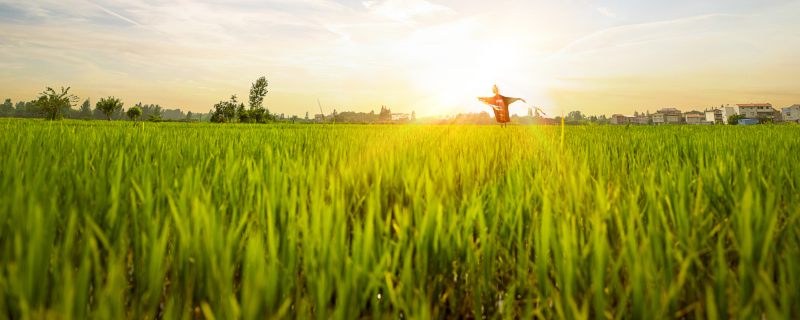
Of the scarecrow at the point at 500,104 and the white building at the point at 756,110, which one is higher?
A: the white building at the point at 756,110

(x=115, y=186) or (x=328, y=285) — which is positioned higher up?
(x=115, y=186)

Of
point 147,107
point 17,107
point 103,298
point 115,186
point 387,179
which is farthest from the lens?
point 147,107

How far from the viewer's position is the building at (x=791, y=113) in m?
99.9

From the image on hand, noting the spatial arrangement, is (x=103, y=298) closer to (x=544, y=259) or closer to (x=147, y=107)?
(x=544, y=259)

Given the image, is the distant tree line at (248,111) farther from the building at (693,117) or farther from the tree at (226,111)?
the building at (693,117)

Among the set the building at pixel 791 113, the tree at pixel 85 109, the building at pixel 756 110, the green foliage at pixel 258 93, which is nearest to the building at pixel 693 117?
the building at pixel 756 110

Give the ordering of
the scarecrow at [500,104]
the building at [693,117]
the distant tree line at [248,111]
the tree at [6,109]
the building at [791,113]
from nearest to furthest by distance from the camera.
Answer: the scarecrow at [500,104]
the distant tree line at [248,111]
the building at [791,113]
the building at [693,117]
the tree at [6,109]

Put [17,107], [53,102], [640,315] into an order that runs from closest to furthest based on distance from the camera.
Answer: [640,315]
[53,102]
[17,107]

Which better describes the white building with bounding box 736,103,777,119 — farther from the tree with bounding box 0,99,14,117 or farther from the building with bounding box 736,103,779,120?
the tree with bounding box 0,99,14,117

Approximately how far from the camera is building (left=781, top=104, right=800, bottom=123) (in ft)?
328

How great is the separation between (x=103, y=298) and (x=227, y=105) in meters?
63.6

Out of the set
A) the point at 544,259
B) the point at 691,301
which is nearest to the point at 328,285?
the point at 544,259

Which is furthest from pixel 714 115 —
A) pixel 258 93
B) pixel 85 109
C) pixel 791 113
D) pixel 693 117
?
pixel 85 109

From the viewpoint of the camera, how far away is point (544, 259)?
0.81 metres
